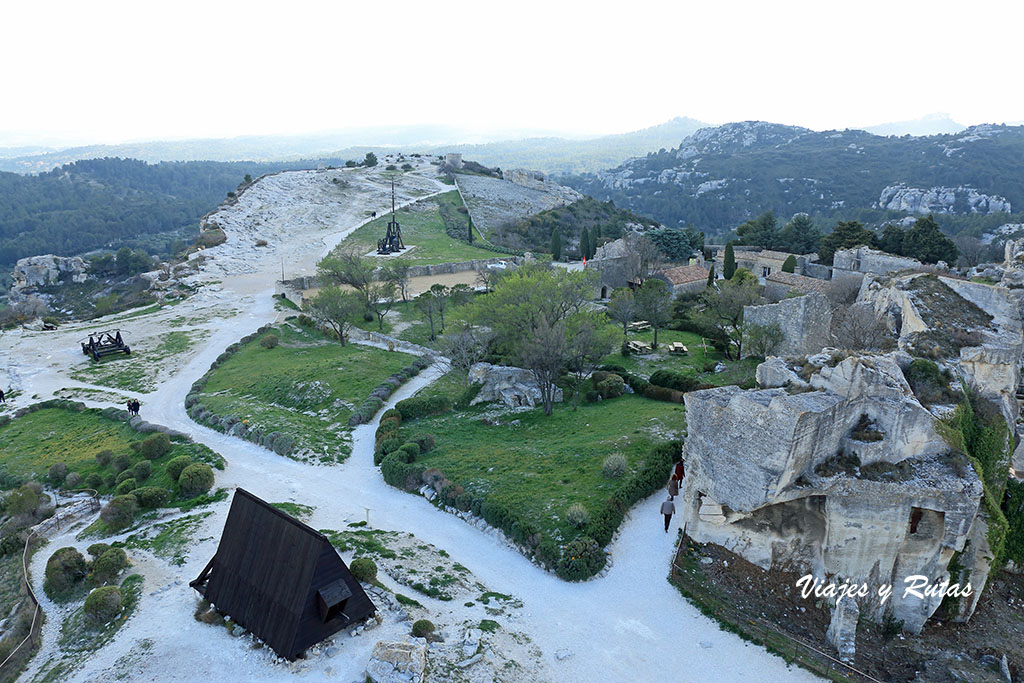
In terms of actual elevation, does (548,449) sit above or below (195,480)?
below

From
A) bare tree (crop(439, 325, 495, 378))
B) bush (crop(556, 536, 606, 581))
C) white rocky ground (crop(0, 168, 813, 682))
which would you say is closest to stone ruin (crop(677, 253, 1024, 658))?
white rocky ground (crop(0, 168, 813, 682))

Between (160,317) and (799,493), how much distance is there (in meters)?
56.7

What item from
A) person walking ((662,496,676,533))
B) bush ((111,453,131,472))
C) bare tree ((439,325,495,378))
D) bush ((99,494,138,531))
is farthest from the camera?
bare tree ((439,325,495,378))

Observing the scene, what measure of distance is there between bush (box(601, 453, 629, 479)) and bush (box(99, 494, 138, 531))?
18672mm

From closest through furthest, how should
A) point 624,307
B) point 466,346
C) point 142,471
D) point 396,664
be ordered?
point 396,664
point 142,471
point 466,346
point 624,307

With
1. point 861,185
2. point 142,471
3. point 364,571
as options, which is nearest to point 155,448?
point 142,471

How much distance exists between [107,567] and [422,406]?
16.7 metres

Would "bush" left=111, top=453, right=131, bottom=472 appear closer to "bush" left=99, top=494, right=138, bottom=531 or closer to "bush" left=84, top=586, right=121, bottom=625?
"bush" left=99, top=494, right=138, bottom=531

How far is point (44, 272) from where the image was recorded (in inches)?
3329

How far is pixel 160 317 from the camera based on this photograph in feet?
184

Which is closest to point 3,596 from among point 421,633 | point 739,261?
point 421,633

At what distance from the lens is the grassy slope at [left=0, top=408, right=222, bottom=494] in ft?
94.3

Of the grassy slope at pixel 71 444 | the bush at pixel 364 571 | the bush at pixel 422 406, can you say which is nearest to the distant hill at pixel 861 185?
the bush at pixel 422 406

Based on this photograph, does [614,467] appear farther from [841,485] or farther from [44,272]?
[44,272]
